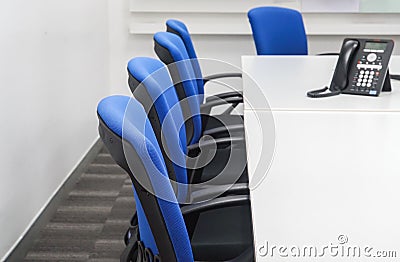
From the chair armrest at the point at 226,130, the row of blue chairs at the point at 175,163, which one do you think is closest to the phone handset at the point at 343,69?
the chair armrest at the point at 226,130

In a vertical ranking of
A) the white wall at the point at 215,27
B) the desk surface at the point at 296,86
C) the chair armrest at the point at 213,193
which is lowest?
the white wall at the point at 215,27

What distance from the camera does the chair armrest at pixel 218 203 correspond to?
170 cm

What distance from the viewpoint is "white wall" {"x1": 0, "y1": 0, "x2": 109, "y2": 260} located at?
107 inches

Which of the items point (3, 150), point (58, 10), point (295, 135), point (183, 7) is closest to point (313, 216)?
point (295, 135)

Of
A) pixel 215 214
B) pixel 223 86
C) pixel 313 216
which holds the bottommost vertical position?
pixel 223 86

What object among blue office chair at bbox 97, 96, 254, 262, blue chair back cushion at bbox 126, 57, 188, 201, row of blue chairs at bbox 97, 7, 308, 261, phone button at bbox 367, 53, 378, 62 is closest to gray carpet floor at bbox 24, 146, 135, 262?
row of blue chairs at bbox 97, 7, 308, 261

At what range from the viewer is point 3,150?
8.79 feet

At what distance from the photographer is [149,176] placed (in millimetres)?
1278

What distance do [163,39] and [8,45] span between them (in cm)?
73

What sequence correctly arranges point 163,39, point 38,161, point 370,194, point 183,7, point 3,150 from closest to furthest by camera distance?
point 370,194 < point 163,39 < point 3,150 < point 38,161 < point 183,7

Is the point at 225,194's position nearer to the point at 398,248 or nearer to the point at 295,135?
the point at 295,135

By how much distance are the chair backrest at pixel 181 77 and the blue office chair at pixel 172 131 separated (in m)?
0.01

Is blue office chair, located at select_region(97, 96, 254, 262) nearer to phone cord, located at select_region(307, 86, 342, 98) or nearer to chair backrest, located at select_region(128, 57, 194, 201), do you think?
chair backrest, located at select_region(128, 57, 194, 201)

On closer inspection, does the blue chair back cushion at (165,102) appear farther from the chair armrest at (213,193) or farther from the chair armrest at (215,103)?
the chair armrest at (215,103)
